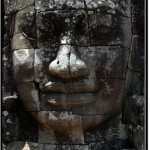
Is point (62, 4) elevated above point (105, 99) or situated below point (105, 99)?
above

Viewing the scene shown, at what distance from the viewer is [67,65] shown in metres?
3.52

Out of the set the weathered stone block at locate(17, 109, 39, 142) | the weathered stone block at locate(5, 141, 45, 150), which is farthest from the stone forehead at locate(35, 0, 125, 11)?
the weathered stone block at locate(5, 141, 45, 150)

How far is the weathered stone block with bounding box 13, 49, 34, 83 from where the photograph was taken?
3.68 m

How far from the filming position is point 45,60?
143 inches

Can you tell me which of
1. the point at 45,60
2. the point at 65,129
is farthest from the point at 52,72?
the point at 65,129

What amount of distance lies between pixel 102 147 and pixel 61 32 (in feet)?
2.46

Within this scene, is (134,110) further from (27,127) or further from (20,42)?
(20,42)

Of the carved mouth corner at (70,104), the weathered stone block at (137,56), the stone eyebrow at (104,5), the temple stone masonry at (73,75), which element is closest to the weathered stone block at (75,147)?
the temple stone masonry at (73,75)

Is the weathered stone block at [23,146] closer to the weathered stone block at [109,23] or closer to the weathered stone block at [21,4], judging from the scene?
the weathered stone block at [109,23]

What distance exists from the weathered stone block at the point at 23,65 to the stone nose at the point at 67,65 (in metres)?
0.16

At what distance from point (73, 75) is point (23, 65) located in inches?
13.7

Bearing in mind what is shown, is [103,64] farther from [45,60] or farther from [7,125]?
[7,125]

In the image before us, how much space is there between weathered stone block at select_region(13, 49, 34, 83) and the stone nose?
158 millimetres

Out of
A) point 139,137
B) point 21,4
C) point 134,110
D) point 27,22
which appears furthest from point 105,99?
point 21,4
